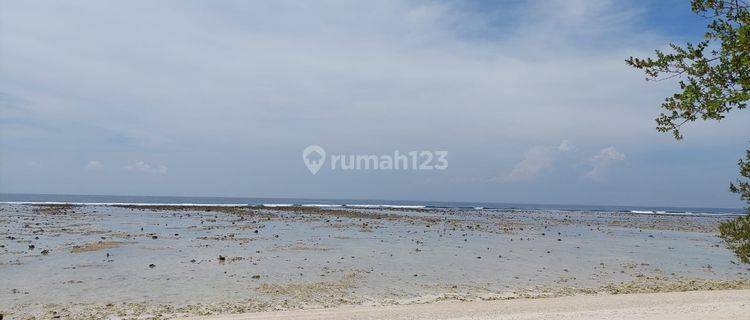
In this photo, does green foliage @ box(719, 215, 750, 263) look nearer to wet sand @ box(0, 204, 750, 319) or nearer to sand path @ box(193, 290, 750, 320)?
sand path @ box(193, 290, 750, 320)

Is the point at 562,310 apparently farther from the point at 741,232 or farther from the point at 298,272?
the point at 298,272

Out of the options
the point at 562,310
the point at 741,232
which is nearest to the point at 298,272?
the point at 562,310

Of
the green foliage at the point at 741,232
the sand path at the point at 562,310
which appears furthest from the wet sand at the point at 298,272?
the green foliage at the point at 741,232

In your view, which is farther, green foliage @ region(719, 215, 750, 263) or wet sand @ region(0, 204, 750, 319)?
wet sand @ region(0, 204, 750, 319)

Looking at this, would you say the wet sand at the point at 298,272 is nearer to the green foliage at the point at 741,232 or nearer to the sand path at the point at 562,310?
the sand path at the point at 562,310

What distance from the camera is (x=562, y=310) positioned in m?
17.3

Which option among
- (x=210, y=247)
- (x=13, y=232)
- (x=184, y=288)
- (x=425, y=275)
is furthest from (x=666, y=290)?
(x=13, y=232)

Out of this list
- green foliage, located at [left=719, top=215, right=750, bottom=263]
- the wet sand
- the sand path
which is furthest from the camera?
the wet sand

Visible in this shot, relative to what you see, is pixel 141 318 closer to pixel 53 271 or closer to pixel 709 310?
pixel 53 271

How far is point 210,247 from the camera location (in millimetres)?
34750

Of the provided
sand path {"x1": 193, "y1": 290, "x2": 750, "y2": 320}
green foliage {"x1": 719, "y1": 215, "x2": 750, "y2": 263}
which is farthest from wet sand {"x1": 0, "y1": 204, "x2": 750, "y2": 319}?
green foliage {"x1": 719, "y1": 215, "x2": 750, "y2": 263}

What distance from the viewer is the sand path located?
16078 millimetres

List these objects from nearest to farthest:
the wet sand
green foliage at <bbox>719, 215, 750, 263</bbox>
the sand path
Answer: green foliage at <bbox>719, 215, 750, 263</bbox>
the sand path
the wet sand

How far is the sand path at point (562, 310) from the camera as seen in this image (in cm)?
1608
